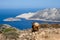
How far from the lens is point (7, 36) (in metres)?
18.3

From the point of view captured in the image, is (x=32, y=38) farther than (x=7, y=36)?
No

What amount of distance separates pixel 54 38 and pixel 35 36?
5.01ft

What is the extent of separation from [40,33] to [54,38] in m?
1.62

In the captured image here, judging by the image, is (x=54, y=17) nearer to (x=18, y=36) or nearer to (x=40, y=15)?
(x=40, y=15)

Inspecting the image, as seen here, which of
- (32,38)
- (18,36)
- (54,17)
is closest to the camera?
(32,38)

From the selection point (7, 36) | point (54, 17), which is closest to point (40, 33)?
point (7, 36)

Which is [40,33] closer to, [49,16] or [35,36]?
[35,36]

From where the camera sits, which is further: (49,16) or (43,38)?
(49,16)

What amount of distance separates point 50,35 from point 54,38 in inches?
31.3

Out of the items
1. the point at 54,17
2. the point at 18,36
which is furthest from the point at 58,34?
the point at 54,17

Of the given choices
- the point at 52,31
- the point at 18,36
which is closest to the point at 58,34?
the point at 52,31

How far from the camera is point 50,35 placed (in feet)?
58.3

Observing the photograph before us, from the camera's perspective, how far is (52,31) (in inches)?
753

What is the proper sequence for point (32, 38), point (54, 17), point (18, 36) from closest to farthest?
point (32, 38) → point (18, 36) → point (54, 17)
